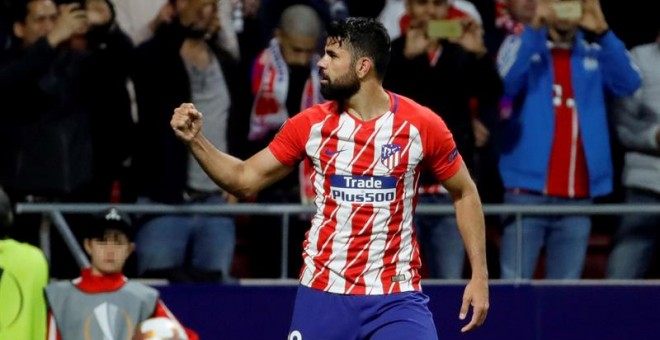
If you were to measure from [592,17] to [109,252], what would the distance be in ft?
11.1

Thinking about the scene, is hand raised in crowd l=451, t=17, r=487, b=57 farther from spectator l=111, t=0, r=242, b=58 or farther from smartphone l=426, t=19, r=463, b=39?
spectator l=111, t=0, r=242, b=58

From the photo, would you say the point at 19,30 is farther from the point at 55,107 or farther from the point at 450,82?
the point at 450,82

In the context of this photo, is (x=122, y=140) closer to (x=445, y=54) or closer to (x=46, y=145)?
(x=46, y=145)

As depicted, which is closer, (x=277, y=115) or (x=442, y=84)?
(x=442, y=84)

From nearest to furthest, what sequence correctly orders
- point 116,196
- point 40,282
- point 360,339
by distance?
point 360,339, point 40,282, point 116,196

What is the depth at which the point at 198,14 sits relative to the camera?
8.96 m

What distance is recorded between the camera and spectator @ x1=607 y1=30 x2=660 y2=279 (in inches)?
369

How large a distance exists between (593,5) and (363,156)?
3.38 meters

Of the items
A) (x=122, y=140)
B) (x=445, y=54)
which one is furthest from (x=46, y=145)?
(x=445, y=54)

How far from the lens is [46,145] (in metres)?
8.77

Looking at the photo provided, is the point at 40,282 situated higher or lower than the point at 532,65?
lower

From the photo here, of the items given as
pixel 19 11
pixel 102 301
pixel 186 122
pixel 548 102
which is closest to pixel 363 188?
pixel 186 122

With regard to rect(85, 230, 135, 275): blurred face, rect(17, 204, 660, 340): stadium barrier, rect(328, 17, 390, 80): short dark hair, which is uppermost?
rect(328, 17, 390, 80): short dark hair

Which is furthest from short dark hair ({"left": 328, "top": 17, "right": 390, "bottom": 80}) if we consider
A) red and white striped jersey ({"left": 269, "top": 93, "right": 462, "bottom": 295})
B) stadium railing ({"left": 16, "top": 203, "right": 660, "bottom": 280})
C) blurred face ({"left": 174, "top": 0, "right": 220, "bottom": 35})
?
blurred face ({"left": 174, "top": 0, "right": 220, "bottom": 35})
